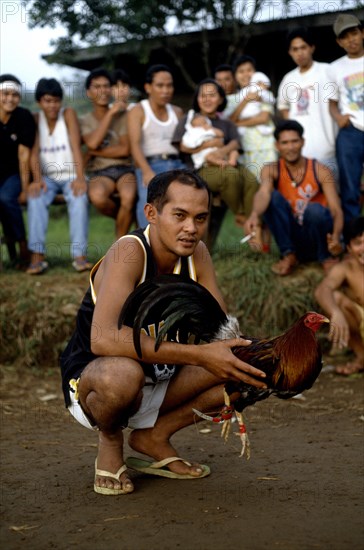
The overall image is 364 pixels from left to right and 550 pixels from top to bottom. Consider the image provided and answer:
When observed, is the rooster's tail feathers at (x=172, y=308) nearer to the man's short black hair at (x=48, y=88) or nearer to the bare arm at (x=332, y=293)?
the bare arm at (x=332, y=293)

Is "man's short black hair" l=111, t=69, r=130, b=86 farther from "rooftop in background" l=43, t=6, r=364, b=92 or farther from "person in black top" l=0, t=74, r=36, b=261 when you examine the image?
"rooftop in background" l=43, t=6, r=364, b=92

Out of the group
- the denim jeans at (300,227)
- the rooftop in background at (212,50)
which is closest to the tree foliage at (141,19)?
the rooftop in background at (212,50)

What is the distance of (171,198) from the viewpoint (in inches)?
142

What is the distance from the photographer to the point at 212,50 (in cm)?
1238

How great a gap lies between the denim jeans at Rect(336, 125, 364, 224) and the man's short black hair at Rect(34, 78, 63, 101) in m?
2.80

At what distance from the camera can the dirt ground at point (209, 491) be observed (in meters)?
3.10

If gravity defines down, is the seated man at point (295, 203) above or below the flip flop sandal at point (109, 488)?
above

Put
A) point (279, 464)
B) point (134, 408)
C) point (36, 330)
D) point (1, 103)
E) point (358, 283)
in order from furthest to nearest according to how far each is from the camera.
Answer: point (1, 103) < point (36, 330) < point (358, 283) < point (279, 464) < point (134, 408)

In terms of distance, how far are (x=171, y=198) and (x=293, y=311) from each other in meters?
3.53

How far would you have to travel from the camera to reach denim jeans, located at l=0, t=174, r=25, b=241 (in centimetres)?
742

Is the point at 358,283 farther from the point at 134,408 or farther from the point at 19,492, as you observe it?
the point at 19,492

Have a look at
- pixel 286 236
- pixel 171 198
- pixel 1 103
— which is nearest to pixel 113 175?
pixel 1 103

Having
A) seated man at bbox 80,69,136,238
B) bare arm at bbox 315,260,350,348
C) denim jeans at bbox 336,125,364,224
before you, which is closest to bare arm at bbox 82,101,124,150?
seated man at bbox 80,69,136,238

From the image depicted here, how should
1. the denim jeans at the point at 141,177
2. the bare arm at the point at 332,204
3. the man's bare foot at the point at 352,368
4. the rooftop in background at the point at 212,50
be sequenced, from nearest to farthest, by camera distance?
the man's bare foot at the point at 352,368 < the bare arm at the point at 332,204 < the denim jeans at the point at 141,177 < the rooftop in background at the point at 212,50
